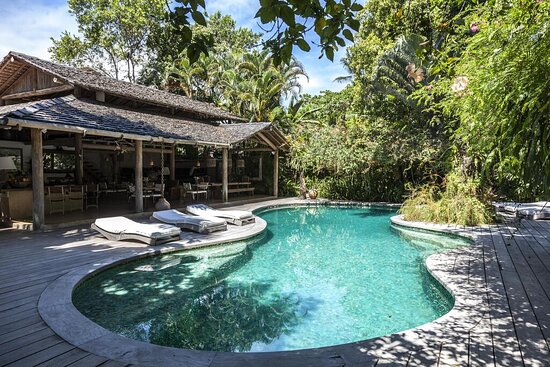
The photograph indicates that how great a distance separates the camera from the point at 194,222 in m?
9.60

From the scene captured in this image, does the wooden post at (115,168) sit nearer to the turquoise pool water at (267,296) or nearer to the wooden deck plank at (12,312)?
the turquoise pool water at (267,296)

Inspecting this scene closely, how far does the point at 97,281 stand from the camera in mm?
6035

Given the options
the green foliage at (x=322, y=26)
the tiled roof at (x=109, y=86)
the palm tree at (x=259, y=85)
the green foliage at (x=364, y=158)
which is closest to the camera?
the green foliage at (x=322, y=26)

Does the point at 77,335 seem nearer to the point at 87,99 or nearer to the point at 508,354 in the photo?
the point at 508,354

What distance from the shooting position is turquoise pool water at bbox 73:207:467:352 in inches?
187

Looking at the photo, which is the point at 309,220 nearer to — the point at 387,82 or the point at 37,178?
the point at 387,82

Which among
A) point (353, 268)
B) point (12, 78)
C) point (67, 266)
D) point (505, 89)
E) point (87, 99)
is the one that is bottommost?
point (353, 268)

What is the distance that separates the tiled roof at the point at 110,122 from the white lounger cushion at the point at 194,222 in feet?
9.26

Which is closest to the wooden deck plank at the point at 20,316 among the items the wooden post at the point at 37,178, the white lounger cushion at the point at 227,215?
the wooden post at the point at 37,178

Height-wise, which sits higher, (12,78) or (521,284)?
(12,78)

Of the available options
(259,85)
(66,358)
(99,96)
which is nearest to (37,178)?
(99,96)

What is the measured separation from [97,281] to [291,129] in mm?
18254

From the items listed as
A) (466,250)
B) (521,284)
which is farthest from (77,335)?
(466,250)

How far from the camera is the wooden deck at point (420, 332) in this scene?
127 inches
